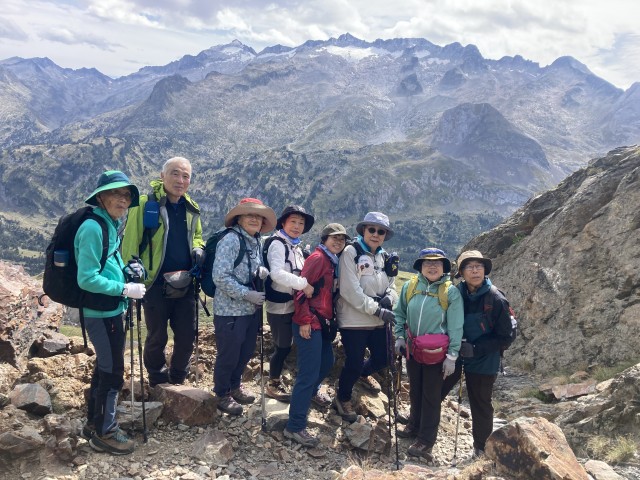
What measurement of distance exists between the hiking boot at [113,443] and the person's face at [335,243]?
4991 millimetres

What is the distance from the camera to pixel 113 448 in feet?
23.7

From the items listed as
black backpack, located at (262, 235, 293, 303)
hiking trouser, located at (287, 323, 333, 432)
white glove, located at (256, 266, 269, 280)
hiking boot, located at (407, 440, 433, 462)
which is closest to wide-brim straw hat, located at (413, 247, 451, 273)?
hiking trouser, located at (287, 323, 333, 432)

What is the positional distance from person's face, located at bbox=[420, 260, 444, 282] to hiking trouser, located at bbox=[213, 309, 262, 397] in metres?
3.47

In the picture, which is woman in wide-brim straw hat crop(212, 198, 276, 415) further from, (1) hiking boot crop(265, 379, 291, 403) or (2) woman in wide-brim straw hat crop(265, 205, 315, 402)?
(1) hiking boot crop(265, 379, 291, 403)

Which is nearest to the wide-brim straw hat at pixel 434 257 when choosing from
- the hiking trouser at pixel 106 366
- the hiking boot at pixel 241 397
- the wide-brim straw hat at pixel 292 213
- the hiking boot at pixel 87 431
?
the wide-brim straw hat at pixel 292 213

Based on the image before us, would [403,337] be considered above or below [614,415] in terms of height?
above

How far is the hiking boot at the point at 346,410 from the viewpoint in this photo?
9555mm

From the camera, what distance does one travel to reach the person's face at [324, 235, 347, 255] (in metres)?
8.75

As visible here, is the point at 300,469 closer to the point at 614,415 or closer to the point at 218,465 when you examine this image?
the point at 218,465

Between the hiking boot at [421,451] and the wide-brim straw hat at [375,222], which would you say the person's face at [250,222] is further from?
the hiking boot at [421,451]

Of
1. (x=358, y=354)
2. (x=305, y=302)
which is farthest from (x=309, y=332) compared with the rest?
(x=358, y=354)

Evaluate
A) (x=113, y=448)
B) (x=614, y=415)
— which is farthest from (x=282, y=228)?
(x=614, y=415)

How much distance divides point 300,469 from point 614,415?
624 centimetres

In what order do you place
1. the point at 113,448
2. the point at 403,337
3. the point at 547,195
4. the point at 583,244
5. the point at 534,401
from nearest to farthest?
the point at 113,448 → the point at 403,337 → the point at 534,401 → the point at 583,244 → the point at 547,195
